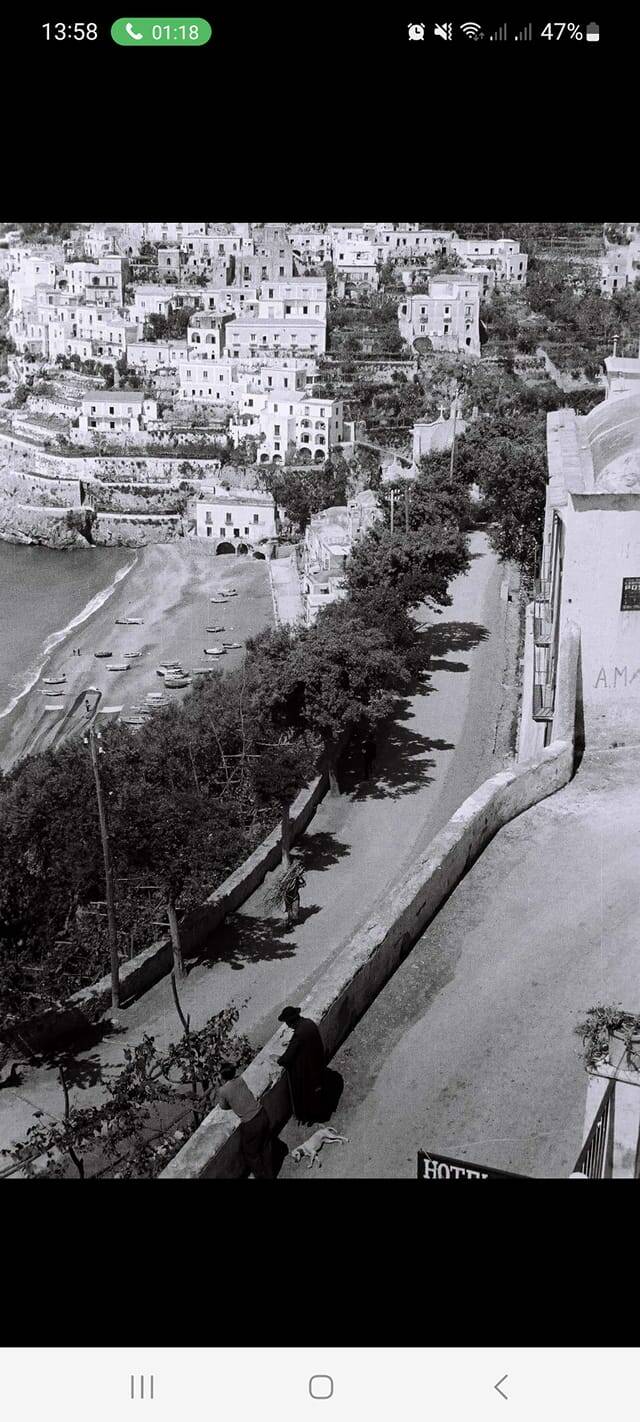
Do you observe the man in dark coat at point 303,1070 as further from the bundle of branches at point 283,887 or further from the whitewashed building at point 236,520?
the whitewashed building at point 236,520

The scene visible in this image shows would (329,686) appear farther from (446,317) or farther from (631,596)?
(446,317)

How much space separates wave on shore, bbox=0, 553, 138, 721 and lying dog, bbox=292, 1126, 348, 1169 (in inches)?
426

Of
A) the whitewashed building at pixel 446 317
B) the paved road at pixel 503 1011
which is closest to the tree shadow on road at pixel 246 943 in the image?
the paved road at pixel 503 1011

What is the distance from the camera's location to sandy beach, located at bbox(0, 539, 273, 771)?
12.5 m

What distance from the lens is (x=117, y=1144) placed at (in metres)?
3.33

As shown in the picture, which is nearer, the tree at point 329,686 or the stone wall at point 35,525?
the tree at point 329,686

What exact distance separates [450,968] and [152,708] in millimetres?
9673

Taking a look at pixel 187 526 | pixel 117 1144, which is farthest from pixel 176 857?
pixel 187 526

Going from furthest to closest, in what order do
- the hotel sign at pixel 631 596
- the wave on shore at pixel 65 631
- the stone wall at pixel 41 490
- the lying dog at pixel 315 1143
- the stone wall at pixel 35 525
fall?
the stone wall at pixel 41 490, the stone wall at pixel 35 525, the wave on shore at pixel 65 631, the hotel sign at pixel 631 596, the lying dog at pixel 315 1143

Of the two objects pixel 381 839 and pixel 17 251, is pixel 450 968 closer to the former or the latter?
pixel 381 839

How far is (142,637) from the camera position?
16297 mm

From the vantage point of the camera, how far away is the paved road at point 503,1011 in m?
2.29
